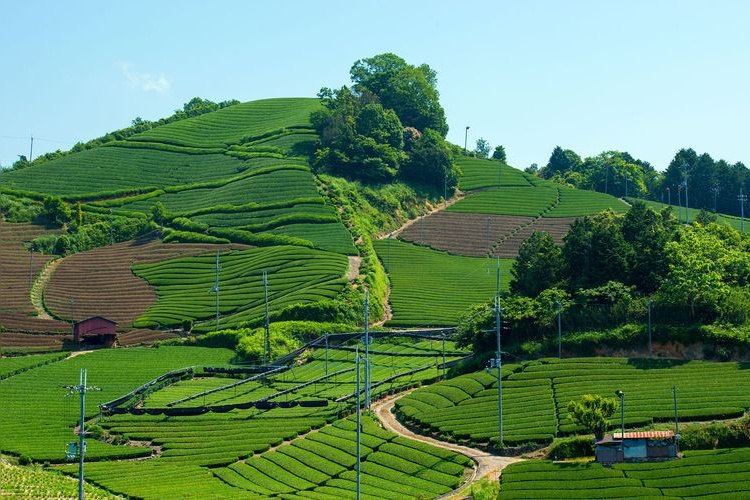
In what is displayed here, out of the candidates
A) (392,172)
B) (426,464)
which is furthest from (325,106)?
(426,464)

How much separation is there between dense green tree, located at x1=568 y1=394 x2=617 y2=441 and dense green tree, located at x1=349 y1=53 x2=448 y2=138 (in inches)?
3919

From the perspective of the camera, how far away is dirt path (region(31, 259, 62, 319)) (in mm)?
112000

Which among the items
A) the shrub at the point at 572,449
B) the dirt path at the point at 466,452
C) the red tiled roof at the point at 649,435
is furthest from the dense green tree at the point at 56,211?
the red tiled roof at the point at 649,435

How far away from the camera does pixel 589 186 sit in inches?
7018

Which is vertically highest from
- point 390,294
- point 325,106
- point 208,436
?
point 325,106

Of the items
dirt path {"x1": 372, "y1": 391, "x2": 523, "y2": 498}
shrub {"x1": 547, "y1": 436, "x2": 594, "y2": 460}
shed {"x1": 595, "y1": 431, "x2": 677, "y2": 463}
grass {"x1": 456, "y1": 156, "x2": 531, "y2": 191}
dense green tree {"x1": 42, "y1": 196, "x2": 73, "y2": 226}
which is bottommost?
dirt path {"x1": 372, "y1": 391, "x2": 523, "y2": 498}

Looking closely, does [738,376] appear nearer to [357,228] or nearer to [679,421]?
[679,421]

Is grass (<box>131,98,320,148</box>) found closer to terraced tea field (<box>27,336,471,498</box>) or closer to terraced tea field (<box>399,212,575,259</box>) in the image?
terraced tea field (<box>399,212,575,259</box>)

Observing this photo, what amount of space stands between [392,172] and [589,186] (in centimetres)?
4422

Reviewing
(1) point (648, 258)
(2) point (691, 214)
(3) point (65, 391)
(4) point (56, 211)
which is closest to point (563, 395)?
(1) point (648, 258)

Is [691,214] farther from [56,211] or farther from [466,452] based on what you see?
[466,452]

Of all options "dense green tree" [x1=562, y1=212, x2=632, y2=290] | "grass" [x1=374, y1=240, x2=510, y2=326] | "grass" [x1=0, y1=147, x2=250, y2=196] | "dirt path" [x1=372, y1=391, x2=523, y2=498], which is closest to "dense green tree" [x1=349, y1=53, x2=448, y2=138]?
"grass" [x1=0, y1=147, x2=250, y2=196]

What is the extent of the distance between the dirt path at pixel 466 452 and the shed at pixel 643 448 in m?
5.32

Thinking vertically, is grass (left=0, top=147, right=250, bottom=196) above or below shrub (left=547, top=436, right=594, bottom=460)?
above
